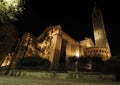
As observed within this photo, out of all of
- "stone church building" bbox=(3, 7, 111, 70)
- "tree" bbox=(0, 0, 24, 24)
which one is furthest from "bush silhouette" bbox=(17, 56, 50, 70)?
"tree" bbox=(0, 0, 24, 24)

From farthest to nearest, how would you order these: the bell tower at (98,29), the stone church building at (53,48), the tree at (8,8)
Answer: the bell tower at (98,29)
the stone church building at (53,48)
the tree at (8,8)

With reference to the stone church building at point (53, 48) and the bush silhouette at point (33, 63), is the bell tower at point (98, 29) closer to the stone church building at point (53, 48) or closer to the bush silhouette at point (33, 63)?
the stone church building at point (53, 48)

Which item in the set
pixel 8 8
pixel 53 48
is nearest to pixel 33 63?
pixel 53 48

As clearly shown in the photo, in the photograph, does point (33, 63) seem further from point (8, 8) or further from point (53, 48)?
point (8, 8)

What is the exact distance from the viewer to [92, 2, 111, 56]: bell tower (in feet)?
148

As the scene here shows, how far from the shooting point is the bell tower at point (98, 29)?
4519cm

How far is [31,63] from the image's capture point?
24.5m

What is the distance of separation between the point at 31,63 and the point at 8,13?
35.2 ft

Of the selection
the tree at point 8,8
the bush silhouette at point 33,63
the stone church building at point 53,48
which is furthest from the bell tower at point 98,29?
the tree at point 8,8

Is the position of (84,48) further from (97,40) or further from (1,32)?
(1,32)

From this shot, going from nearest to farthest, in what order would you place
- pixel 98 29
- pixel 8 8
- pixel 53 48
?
1. pixel 8 8
2. pixel 53 48
3. pixel 98 29

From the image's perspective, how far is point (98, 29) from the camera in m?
48.5

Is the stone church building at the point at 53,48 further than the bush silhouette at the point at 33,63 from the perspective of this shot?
Yes

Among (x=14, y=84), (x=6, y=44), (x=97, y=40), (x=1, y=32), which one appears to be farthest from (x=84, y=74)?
(x=97, y=40)
